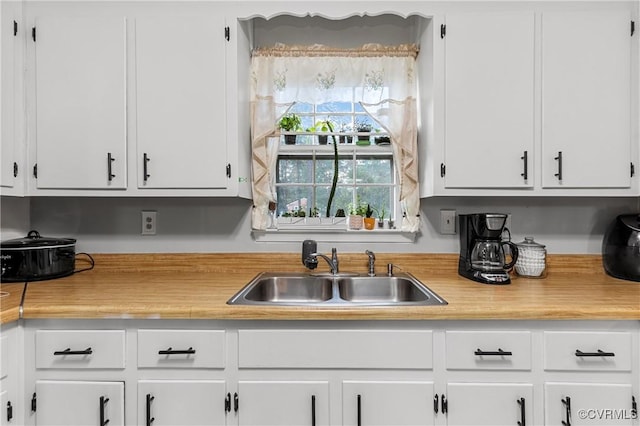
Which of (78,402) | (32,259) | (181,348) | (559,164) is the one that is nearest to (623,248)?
(559,164)

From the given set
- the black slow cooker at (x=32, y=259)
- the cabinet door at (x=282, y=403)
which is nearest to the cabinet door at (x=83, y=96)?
the black slow cooker at (x=32, y=259)

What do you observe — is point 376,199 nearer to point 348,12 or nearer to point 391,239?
point 391,239

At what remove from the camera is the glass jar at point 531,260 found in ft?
5.86

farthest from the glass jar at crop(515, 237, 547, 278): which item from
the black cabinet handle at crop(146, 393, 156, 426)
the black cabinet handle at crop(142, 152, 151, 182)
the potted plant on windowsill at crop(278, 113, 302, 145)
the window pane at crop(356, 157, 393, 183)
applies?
the black cabinet handle at crop(142, 152, 151, 182)

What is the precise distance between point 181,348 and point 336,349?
55 cm

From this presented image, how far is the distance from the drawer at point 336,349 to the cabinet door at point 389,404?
0.07 m

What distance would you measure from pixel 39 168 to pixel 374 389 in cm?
174

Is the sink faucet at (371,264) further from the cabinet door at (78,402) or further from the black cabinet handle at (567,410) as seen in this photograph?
the cabinet door at (78,402)

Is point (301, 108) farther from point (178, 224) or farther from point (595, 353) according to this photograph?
point (595, 353)

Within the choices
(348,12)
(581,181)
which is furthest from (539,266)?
(348,12)

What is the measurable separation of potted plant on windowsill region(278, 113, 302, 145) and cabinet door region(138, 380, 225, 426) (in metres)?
1.30

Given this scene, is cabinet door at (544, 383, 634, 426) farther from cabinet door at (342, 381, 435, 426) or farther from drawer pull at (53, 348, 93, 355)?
drawer pull at (53, 348, 93, 355)

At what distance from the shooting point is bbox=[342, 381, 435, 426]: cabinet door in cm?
128

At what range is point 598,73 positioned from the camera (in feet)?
5.38
